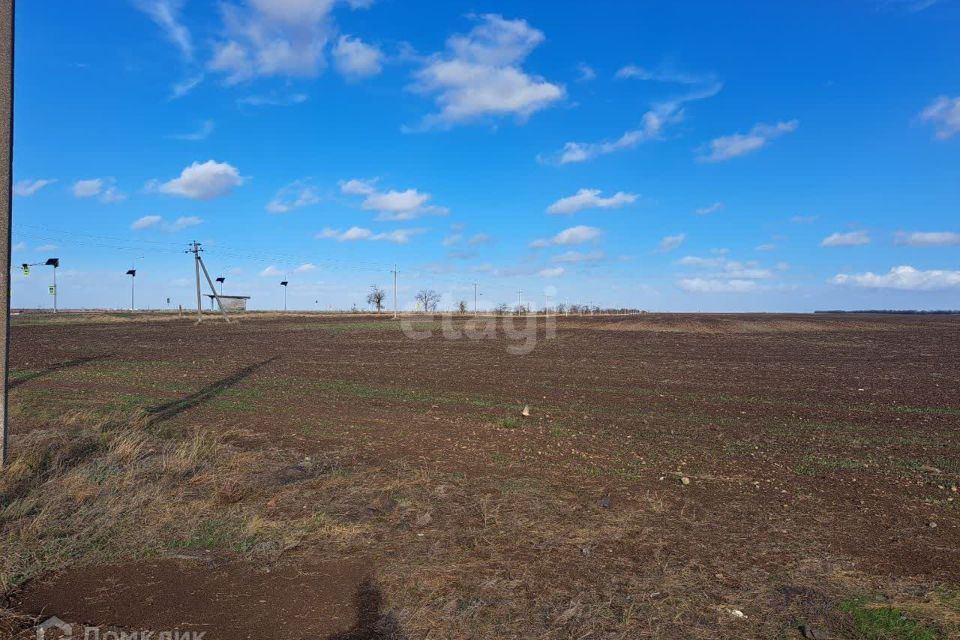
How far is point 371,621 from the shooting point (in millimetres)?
3750

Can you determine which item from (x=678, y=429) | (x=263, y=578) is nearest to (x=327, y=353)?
(x=678, y=429)

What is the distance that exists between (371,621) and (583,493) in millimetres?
3290

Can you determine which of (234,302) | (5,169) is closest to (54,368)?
(5,169)

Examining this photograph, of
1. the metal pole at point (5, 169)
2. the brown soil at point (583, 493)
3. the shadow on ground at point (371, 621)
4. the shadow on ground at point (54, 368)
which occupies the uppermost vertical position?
the metal pole at point (5, 169)

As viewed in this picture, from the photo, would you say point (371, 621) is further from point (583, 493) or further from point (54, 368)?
point (54, 368)

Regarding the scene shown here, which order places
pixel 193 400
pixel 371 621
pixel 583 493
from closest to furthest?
pixel 371 621 → pixel 583 493 → pixel 193 400

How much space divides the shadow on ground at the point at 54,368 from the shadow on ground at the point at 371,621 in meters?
14.0

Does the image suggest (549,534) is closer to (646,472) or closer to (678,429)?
(646,472)

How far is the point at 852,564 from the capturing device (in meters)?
4.66

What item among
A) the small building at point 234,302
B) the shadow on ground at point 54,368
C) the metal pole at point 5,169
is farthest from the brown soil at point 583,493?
the small building at point 234,302

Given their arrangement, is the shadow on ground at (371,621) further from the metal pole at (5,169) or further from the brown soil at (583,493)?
the metal pole at (5,169)

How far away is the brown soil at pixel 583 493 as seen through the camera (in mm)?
3969

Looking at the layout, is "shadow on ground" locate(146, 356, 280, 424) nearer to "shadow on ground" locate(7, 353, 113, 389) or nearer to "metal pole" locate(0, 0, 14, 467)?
"metal pole" locate(0, 0, 14, 467)

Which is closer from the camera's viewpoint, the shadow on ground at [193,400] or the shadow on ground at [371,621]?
the shadow on ground at [371,621]
